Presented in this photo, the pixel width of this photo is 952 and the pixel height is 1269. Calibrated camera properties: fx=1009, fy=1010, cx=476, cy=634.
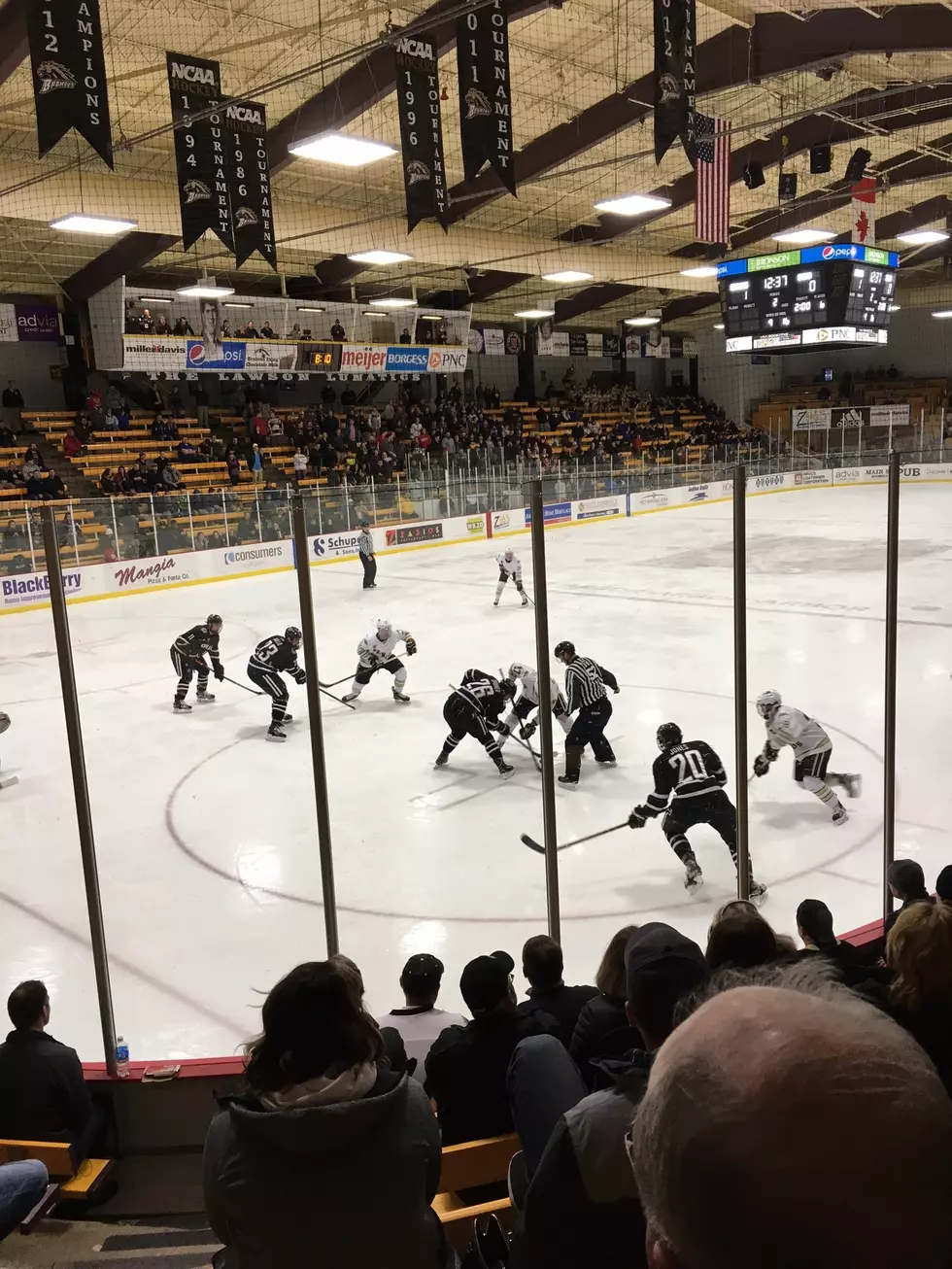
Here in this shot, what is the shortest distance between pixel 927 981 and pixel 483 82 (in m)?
10.2

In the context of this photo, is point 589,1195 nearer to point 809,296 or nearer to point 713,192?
point 713,192

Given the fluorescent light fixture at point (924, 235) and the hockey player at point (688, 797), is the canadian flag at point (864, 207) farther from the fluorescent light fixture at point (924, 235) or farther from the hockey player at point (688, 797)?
the hockey player at point (688, 797)

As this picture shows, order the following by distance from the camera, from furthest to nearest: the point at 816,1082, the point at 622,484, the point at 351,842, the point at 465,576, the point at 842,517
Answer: the point at 622,484
the point at 842,517
the point at 465,576
the point at 351,842
the point at 816,1082

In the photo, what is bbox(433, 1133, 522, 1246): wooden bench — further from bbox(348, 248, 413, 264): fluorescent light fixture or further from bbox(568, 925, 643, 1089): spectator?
bbox(348, 248, 413, 264): fluorescent light fixture

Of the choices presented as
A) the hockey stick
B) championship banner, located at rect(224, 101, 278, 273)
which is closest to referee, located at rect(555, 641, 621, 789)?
the hockey stick

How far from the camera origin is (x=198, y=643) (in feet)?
29.9

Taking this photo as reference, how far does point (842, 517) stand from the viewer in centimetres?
2217

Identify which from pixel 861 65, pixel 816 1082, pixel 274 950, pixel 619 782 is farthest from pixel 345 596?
pixel 816 1082

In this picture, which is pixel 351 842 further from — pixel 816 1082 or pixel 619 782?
pixel 816 1082

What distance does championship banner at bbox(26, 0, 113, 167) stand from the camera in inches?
328

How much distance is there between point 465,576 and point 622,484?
30.7ft

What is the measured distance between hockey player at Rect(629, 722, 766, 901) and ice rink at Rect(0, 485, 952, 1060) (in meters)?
0.23

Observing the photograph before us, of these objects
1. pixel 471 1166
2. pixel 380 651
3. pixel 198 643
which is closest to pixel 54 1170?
pixel 471 1166

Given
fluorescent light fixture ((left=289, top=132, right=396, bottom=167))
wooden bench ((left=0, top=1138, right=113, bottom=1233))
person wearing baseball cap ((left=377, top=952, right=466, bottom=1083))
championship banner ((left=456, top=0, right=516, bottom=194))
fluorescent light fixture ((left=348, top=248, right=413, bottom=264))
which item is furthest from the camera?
fluorescent light fixture ((left=348, top=248, right=413, bottom=264))
